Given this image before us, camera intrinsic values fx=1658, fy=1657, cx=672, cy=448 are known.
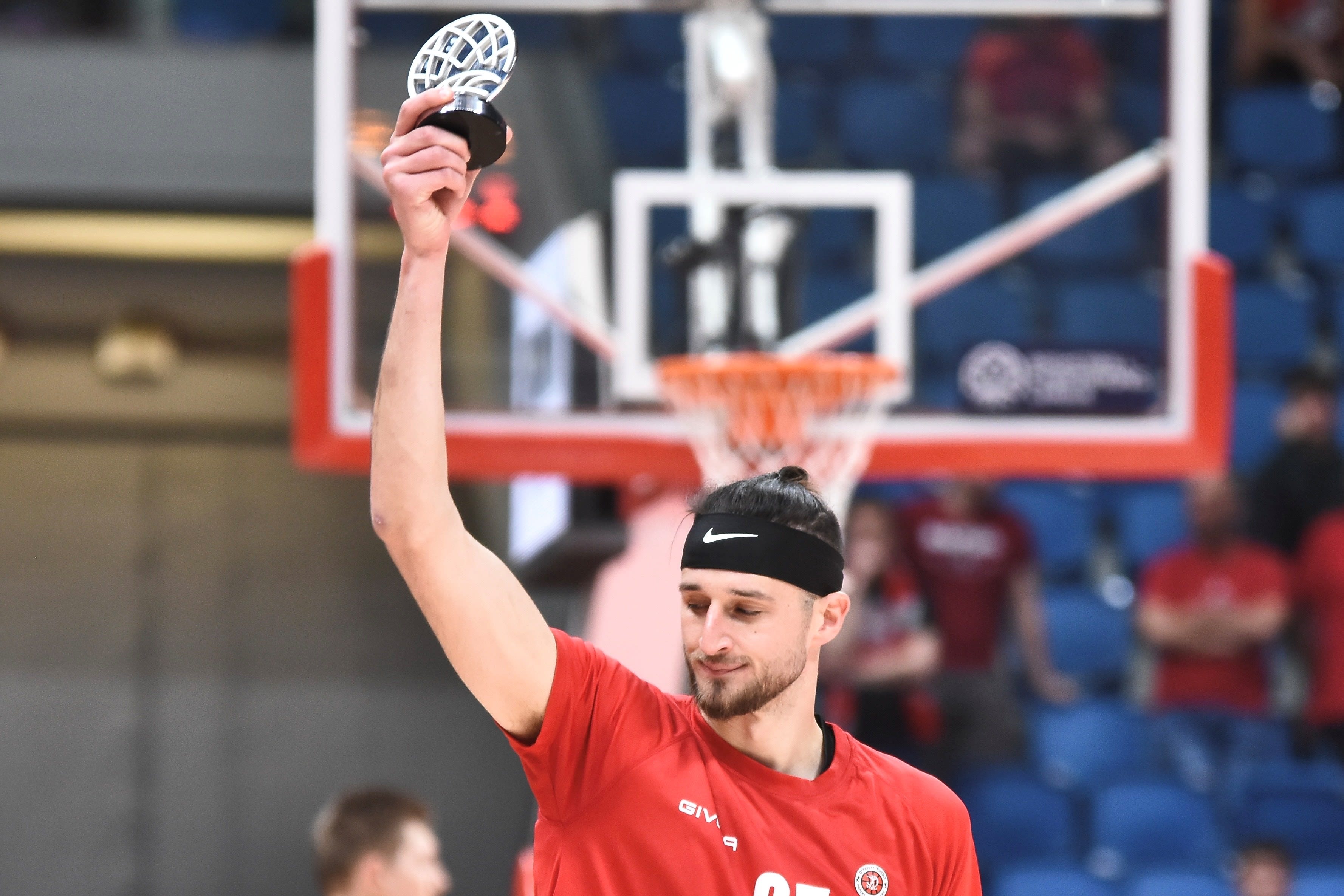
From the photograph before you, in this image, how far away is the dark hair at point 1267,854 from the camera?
6695mm

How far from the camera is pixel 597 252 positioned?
593 centimetres

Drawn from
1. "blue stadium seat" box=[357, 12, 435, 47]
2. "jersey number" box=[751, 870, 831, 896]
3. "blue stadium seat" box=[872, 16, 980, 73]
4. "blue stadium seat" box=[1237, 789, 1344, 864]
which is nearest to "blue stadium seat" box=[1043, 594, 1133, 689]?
"blue stadium seat" box=[1237, 789, 1344, 864]

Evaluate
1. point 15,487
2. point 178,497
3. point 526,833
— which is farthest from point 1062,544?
point 15,487

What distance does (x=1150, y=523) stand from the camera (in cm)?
859

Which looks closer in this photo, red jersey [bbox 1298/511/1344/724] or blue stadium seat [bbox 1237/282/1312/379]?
red jersey [bbox 1298/511/1344/724]

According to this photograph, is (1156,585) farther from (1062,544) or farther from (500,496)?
(500,496)

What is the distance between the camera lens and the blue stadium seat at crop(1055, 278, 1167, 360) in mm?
5840

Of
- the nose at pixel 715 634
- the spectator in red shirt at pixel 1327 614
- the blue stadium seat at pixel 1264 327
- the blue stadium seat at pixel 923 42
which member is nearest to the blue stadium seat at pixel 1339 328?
the blue stadium seat at pixel 1264 327

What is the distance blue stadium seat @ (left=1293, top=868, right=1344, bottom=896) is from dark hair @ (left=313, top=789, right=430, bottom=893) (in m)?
4.17

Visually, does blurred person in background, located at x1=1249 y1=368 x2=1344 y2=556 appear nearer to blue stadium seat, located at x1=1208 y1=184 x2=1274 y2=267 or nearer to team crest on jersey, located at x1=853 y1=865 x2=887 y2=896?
blue stadium seat, located at x1=1208 y1=184 x2=1274 y2=267

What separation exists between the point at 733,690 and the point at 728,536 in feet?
0.85

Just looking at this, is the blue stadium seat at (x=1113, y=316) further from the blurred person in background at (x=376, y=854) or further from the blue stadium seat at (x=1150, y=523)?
the blurred person in background at (x=376, y=854)

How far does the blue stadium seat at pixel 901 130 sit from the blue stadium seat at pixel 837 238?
2.71ft

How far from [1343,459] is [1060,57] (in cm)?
248
